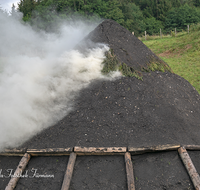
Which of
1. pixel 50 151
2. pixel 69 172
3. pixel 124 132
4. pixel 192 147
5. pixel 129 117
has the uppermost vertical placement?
pixel 129 117

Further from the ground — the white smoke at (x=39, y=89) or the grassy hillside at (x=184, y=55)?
the grassy hillside at (x=184, y=55)

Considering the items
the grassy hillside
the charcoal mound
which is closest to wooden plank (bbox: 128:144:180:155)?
the charcoal mound

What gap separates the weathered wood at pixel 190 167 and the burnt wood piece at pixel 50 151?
5.88 ft

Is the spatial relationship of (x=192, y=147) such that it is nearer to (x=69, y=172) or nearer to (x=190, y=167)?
(x=190, y=167)

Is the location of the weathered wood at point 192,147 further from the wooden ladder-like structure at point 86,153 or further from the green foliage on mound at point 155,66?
the green foliage on mound at point 155,66

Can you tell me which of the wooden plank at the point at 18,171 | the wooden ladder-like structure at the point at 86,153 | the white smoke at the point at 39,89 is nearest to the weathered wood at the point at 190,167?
the wooden ladder-like structure at the point at 86,153

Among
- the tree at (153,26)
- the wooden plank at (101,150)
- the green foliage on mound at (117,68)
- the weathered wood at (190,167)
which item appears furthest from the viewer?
the tree at (153,26)

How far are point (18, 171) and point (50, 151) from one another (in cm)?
56

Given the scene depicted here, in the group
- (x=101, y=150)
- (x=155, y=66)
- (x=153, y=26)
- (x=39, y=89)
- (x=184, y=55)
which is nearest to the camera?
(x=101, y=150)

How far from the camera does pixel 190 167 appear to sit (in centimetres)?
270

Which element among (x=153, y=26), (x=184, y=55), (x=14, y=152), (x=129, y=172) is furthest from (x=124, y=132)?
(x=153, y=26)

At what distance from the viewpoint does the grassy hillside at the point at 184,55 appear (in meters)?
8.23

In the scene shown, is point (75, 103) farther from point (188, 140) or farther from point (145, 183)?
point (188, 140)

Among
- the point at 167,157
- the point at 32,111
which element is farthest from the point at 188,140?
the point at 32,111
